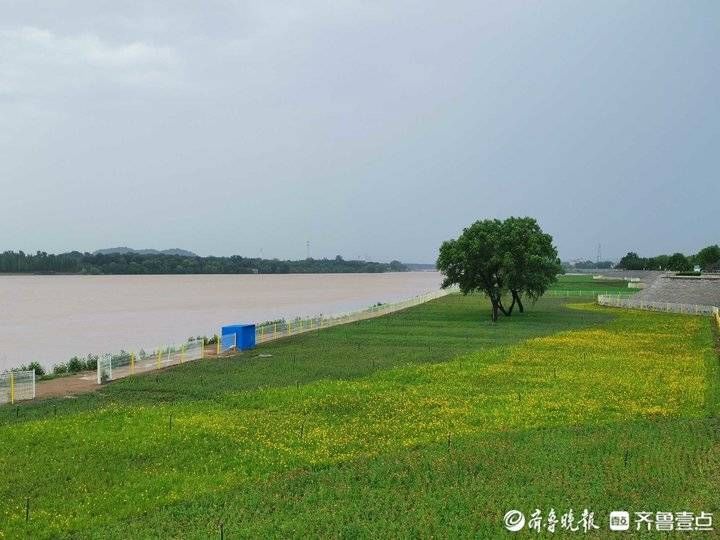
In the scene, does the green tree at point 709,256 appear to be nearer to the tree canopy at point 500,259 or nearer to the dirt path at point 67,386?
the tree canopy at point 500,259

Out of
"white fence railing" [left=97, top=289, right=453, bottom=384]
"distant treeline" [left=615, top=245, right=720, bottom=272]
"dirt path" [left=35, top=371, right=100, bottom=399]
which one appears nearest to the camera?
"dirt path" [left=35, top=371, right=100, bottom=399]

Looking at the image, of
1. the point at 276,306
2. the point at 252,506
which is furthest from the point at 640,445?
the point at 276,306

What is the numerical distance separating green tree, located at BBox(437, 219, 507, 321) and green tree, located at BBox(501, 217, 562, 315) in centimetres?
91

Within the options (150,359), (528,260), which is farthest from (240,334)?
(528,260)

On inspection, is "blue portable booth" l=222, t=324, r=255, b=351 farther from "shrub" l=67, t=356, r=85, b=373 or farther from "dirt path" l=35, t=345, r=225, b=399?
"shrub" l=67, t=356, r=85, b=373

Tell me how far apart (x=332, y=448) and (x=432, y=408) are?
552 cm

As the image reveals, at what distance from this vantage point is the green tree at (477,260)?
5859 cm

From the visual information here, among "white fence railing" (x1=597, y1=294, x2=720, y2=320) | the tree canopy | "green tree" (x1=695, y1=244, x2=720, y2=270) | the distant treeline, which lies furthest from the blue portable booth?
"green tree" (x1=695, y1=244, x2=720, y2=270)

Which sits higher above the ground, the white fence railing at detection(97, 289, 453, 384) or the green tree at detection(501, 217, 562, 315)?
the green tree at detection(501, 217, 562, 315)

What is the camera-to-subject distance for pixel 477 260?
5900 cm

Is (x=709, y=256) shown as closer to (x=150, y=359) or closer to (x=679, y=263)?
(x=679, y=263)

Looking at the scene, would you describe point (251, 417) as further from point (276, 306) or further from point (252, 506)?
point (276, 306)

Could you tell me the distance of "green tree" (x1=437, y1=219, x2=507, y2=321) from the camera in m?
58.6

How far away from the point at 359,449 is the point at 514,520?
5.36 metres
